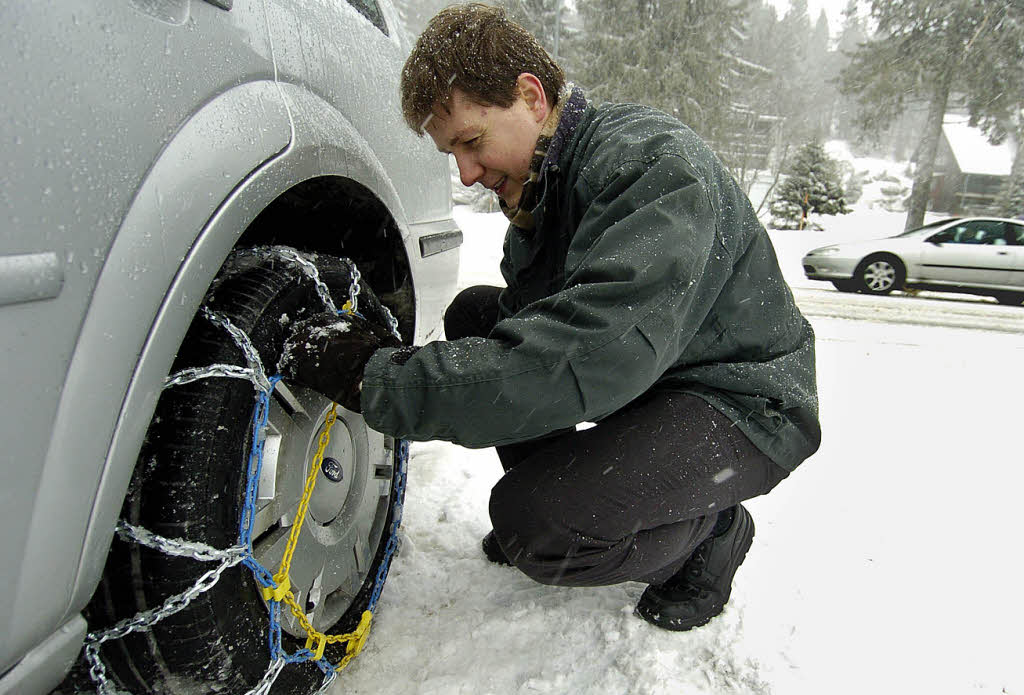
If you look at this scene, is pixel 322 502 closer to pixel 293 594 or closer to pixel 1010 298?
pixel 293 594

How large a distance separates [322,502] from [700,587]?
98cm

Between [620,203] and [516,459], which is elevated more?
[620,203]

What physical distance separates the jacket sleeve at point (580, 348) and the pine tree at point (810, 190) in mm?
21212

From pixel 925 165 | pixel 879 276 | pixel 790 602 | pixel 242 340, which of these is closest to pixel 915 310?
pixel 879 276

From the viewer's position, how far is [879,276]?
8258 millimetres

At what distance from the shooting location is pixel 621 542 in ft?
4.88

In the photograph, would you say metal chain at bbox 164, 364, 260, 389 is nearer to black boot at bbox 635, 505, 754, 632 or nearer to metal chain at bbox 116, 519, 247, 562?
metal chain at bbox 116, 519, 247, 562

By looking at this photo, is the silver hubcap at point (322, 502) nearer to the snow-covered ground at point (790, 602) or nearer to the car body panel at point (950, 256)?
the snow-covered ground at point (790, 602)

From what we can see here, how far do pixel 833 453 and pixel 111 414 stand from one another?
8.82ft

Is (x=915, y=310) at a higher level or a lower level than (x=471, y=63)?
lower

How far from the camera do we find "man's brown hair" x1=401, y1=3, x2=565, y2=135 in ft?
4.30

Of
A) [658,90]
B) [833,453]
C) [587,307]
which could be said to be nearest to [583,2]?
[658,90]

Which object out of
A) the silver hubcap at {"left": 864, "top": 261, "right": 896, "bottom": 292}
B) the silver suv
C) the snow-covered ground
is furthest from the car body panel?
the silver suv

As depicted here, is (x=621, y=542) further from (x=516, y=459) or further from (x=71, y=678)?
(x=71, y=678)
